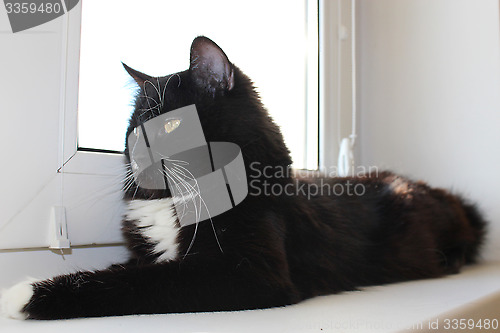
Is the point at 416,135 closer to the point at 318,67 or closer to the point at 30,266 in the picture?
the point at 318,67

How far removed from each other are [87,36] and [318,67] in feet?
3.24

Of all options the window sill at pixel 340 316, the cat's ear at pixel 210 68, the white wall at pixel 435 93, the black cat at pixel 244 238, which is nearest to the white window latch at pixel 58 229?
the black cat at pixel 244 238

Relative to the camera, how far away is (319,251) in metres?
1.02

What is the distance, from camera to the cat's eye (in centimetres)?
90

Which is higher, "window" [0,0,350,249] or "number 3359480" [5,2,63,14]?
"number 3359480" [5,2,63,14]

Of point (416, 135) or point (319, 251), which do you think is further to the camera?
point (416, 135)

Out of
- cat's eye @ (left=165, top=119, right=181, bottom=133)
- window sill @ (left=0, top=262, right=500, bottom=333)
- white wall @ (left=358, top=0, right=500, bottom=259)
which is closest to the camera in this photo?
window sill @ (left=0, top=262, right=500, bottom=333)

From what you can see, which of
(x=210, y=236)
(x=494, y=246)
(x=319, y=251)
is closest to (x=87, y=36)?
(x=210, y=236)

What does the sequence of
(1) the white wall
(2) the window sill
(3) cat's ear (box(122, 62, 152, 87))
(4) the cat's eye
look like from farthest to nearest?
1. (1) the white wall
2. (3) cat's ear (box(122, 62, 152, 87))
3. (4) the cat's eye
4. (2) the window sill

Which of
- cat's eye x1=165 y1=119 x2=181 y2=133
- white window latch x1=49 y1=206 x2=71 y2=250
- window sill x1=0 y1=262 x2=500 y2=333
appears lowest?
window sill x1=0 y1=262 x2=500 y2=333

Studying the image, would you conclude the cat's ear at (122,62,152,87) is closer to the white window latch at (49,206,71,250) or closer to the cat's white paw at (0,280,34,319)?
the white window latch at (49,206,71,250)

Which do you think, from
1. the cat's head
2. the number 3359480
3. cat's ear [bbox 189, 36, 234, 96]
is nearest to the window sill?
the cat's head

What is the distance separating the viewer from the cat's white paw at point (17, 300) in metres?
0.72

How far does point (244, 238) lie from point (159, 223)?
0.21 meters
